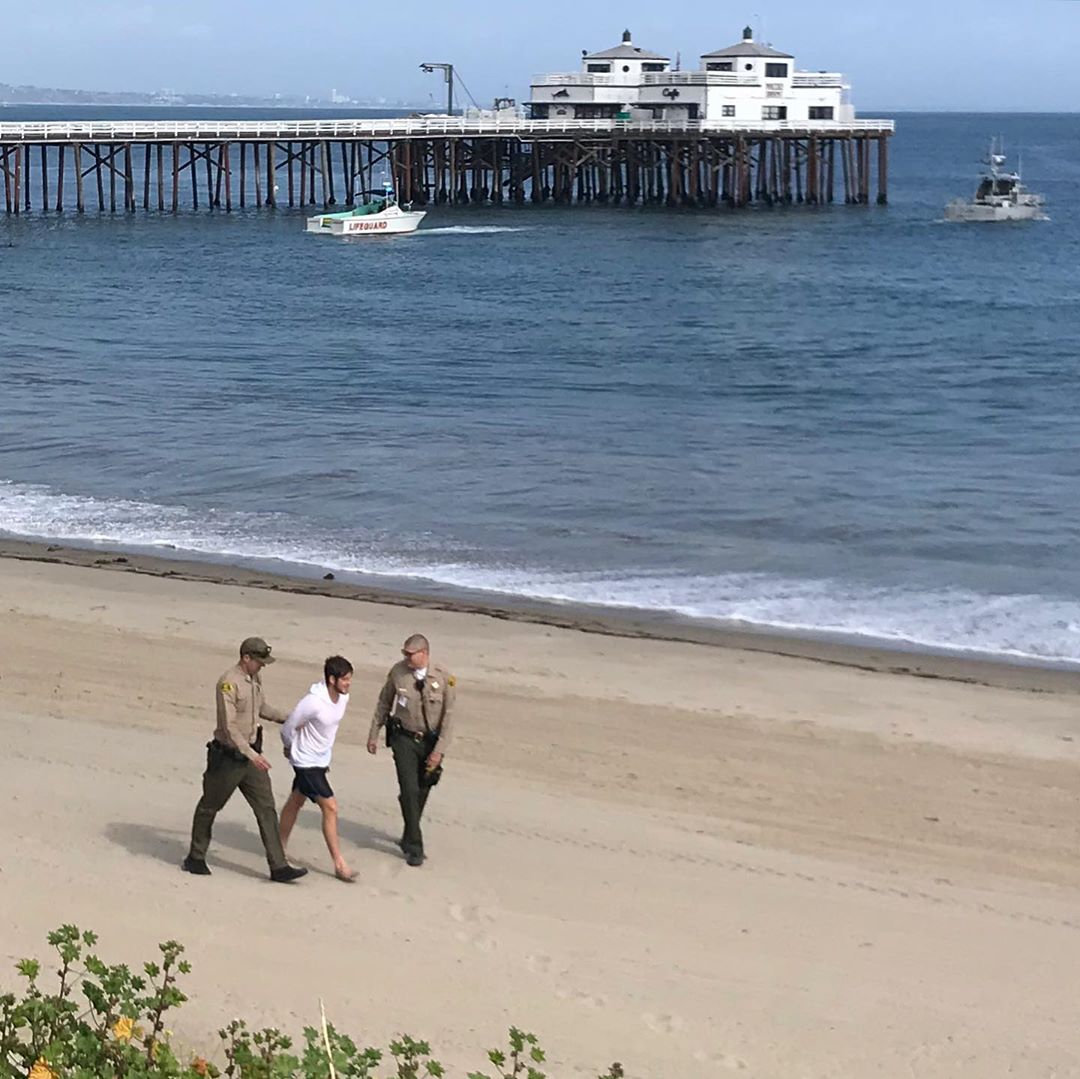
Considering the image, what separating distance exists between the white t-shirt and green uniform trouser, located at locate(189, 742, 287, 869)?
0.65 feet

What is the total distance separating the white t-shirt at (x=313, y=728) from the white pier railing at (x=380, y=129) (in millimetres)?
55409

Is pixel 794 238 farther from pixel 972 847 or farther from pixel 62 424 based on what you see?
pixel 972 847

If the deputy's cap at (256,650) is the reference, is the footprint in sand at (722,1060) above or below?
below

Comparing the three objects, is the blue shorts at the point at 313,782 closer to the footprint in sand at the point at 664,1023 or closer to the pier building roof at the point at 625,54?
the footprint in sand at the point at 664,1023

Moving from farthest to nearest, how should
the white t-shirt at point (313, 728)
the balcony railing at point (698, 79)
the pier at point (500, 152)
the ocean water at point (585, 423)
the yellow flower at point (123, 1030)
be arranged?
the balcony railing at point (698, 79)
the pier at point (500, 152)
the ocean water at point (585, 423)
the white t-shirt at point (313, 728)
the yellow flower at point (123, 1030)

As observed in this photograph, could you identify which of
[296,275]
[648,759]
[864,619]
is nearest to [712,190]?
[296,275]

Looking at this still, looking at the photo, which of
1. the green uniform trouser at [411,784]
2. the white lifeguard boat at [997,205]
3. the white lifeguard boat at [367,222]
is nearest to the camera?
the green uniform trouser at [411,784]

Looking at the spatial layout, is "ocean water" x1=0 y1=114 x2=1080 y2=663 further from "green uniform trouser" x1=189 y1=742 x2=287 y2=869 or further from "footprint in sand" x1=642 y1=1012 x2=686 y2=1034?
"footprint in sand" x1=642 y1=1012 x2=686 y2=1034

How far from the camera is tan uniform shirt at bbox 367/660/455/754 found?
9.22 metres

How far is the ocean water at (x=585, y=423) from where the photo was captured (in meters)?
18.2

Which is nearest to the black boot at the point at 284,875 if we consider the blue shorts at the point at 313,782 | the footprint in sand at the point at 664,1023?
the blue shorts at the point at 313,782

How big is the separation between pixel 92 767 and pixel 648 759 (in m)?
3.57

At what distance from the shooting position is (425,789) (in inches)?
373

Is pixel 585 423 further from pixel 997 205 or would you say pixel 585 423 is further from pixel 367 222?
pixel 997 205
